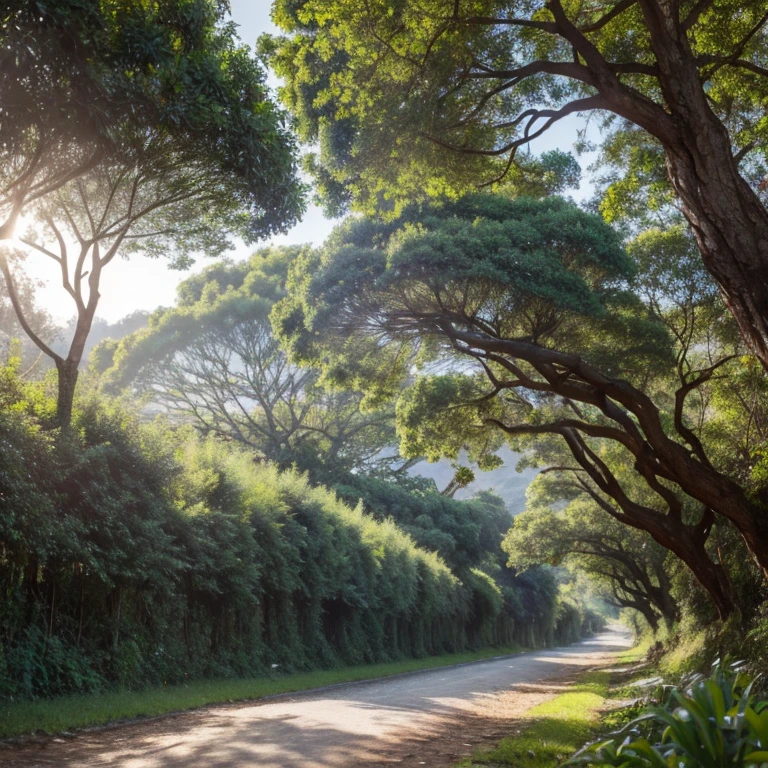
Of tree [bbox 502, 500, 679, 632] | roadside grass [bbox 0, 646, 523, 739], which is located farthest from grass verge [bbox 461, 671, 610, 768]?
tree [bbox 502, 500, 679, 632]

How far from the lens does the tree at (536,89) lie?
733cm

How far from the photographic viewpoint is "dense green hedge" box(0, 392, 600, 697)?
1078 centimetres

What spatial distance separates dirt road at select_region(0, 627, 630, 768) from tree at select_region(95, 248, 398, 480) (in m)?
21.0

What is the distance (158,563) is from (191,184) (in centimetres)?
692

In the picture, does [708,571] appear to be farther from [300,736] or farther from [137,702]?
[137,702]

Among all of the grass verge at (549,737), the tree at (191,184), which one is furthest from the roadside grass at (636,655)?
the tree at (191,184)

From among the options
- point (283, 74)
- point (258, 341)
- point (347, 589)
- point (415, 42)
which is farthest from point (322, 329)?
point (258, 341)

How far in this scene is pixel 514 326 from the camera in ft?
49.4

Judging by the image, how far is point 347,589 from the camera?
24.1 m

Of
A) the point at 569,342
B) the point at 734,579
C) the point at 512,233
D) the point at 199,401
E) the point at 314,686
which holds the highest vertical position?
the point at 199,401

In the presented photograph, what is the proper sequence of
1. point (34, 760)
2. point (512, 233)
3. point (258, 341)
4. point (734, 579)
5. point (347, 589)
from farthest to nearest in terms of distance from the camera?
point (258, 341) → point (347, 589) → point (734, 579) → point (512, 233) → point (34, 760)

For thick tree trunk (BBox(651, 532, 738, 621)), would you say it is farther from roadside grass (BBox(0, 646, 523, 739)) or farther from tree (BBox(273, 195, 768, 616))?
roadside grass (BBox(0, 646, 523, 739))

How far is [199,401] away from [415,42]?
28.2m

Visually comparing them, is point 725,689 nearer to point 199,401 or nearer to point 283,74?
point 283,74
